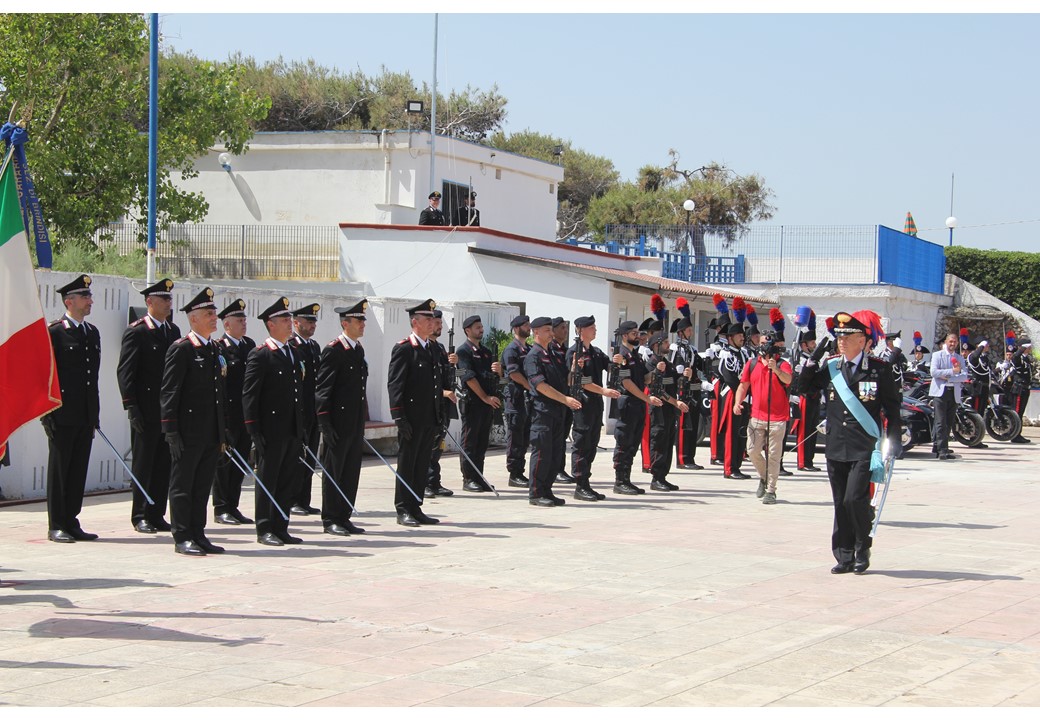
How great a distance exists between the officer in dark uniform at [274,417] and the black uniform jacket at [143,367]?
3.13ft

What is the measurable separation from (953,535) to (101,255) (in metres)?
19.1

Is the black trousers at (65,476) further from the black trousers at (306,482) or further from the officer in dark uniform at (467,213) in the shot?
the officer in dark uniform at (467,213)

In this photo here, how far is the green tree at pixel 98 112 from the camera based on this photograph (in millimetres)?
24438

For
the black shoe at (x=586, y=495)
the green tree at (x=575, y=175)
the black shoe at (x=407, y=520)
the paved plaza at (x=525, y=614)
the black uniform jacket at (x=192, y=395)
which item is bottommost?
the paved plaza at (x=525, y=614)

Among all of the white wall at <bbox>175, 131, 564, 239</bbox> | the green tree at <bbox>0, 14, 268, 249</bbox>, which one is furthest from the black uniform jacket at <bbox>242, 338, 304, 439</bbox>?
the white wall at <bbox>175, 131, 564, 239</bbox>

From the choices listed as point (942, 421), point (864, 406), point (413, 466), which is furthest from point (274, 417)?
point (942, 421)

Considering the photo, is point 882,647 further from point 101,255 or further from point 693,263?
point 693,263

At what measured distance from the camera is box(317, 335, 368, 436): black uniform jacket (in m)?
10.9

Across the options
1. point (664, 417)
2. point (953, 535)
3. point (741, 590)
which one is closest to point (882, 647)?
point (741, 590)

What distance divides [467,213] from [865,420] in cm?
2295

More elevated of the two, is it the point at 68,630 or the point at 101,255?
the point at 101,255

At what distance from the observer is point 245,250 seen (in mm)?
28984

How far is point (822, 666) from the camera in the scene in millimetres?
6586

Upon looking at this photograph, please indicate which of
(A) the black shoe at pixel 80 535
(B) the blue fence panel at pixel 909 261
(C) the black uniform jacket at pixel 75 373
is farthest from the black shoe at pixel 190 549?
(B) the blue fence panel at pixel 909 261
